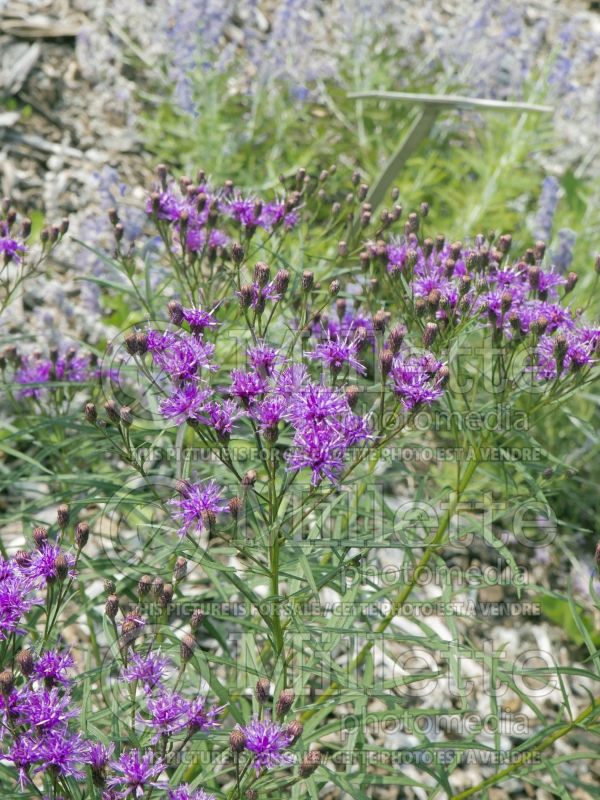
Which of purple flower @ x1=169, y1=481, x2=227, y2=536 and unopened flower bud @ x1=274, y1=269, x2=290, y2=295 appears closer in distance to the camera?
purple flower @ x1=169, y1=481, x2=227, y2=536

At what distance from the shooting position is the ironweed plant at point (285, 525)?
7.70ft

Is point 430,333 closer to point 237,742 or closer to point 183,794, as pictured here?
point 237,742

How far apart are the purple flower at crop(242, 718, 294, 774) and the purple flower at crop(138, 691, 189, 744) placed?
18 centimetres

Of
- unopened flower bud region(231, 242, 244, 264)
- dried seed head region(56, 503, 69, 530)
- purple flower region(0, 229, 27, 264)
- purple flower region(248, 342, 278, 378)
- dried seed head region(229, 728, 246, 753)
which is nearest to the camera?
dried seed head region(229, 728, 246, 753)

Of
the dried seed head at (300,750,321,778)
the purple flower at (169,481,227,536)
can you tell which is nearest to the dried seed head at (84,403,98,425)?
the purple flower at (169,481,227,536)

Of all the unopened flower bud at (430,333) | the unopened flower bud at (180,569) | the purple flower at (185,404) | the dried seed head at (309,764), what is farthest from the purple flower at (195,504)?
the unopened flower bud at (430,333)

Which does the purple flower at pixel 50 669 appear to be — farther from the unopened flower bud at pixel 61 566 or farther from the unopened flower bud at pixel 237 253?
the unopened flower bud at pixel 237 253

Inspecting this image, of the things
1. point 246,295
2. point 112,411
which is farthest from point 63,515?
point 246,295

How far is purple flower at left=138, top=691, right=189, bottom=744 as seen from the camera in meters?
2.24

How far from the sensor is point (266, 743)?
7.36 ft

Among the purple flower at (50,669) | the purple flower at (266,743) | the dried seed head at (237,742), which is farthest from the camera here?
the purple flower at (50,669)

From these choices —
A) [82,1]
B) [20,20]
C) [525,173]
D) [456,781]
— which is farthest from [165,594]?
[82,1]

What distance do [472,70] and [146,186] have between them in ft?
10.8

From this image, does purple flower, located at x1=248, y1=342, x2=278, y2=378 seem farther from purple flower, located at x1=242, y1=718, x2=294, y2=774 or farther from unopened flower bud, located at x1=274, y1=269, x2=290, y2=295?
purple flower, located at x1=242, y1=718, x2=294, y2=774
